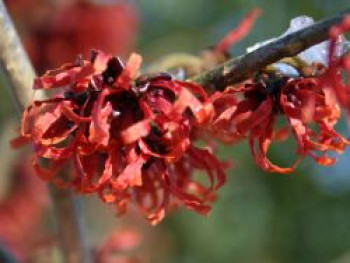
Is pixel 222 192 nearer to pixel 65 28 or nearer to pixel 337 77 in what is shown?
pixel 65 28

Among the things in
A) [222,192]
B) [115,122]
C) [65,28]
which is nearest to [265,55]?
[115,122]

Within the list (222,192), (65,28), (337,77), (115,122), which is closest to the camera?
(337,77)

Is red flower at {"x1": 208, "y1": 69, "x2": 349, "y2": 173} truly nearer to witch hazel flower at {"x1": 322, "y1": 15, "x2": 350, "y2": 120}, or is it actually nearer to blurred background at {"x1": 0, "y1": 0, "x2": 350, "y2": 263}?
witch hazel flower at {"x1": 322, "y1": 15, "x2": 350, "y2": 120}

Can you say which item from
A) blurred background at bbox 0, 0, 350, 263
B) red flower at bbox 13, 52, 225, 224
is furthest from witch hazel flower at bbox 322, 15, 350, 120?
blurred background at bbox 0, 0, 350, 263

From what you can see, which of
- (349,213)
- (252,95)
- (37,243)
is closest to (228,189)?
(349,213)

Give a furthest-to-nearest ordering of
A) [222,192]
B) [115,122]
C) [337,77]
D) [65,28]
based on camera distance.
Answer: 1. [222,192]
2. [65,28]
3. [115,122]
4. [337,77]

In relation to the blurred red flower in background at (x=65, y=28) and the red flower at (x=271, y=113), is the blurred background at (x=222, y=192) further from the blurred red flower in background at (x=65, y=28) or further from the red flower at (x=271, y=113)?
the red flower at (x=271, y=113)
